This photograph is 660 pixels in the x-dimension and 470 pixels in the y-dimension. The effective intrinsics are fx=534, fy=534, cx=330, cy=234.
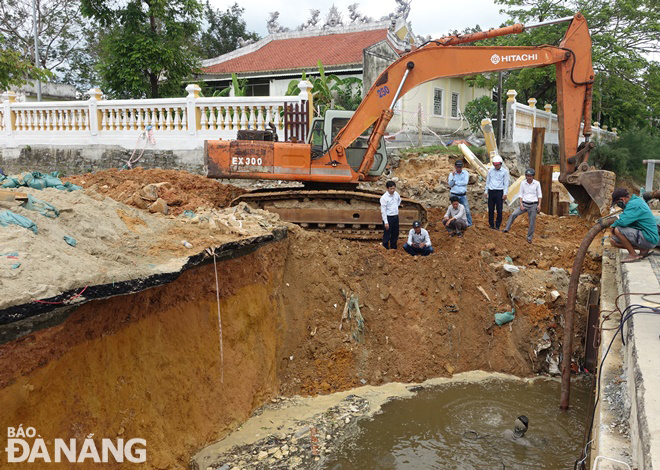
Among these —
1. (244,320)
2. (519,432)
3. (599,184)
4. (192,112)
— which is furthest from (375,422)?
(192,112)

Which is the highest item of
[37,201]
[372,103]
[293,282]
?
[372,103]

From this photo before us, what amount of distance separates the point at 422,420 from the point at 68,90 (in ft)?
98.4

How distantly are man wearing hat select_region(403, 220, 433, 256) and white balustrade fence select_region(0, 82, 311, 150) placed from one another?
530 centimetres

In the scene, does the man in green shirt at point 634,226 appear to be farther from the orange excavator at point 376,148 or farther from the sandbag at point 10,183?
the sandbag at point 10,183

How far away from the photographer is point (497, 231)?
1081cm

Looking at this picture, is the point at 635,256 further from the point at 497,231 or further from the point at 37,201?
the point at 37,201

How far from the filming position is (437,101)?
25641 millimetres

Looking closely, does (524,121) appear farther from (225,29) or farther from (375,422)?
(225,29)

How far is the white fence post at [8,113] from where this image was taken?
1562 cm

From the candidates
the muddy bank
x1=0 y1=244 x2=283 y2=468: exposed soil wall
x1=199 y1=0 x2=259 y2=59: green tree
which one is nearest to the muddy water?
the muddy bank

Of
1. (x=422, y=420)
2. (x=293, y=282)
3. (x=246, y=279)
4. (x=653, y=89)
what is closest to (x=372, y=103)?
(x=293, y=282)

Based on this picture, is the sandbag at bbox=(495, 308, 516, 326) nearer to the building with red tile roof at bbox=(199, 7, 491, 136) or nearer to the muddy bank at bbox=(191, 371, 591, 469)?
the muddy bank at bbox=(191, 371, 591, 469)

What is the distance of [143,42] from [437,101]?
13.4 metres

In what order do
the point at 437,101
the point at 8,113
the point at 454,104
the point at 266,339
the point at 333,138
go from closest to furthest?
the point at 266,339, the point at 333,138, the point at 8,113, the point at 437,101, the point at 454,104
